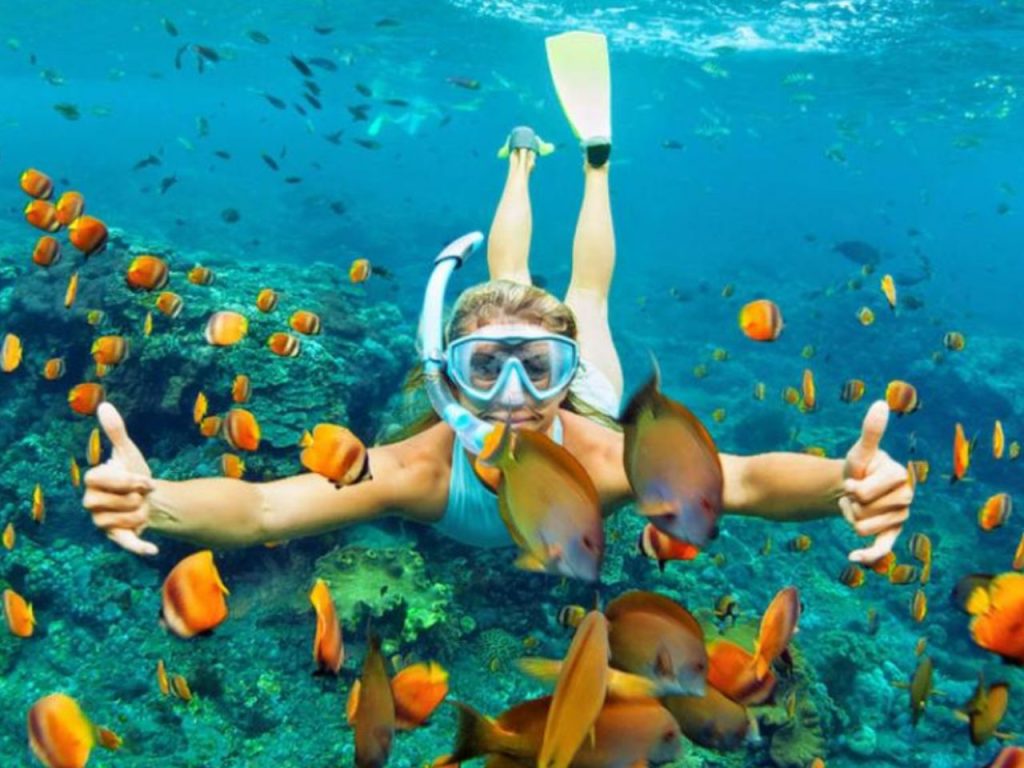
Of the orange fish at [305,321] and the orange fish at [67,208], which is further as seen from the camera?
the orange fish at [305,321]

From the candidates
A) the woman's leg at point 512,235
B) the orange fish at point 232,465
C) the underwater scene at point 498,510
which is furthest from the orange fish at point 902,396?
the orange fish at point 232,465

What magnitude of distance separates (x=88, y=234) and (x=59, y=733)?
4.36m

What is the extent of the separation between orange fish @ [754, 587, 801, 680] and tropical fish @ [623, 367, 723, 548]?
3.67ft

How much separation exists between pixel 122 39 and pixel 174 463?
46986mm

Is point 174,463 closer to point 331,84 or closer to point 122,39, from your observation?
point 122,39

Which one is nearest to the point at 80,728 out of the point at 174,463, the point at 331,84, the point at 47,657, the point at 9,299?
the point at 47,657

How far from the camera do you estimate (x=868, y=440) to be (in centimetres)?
263

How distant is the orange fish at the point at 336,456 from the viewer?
10.2 feet

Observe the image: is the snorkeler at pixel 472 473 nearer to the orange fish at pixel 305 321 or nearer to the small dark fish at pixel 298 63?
the orange fish at pixel 305 321

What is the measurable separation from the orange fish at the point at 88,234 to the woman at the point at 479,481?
3.59m

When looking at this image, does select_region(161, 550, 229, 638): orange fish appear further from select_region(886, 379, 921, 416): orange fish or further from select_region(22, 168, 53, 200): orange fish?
select_region(886, 379, 921, 416): orange fish

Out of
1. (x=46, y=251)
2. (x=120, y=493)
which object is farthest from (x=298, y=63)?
(x=120, y=493)

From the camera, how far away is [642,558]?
350 inches

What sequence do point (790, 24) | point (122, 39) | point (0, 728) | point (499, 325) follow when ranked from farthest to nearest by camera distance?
point (122, 39)
point (790, 24)
point (0, 728)
point (499, 325)
